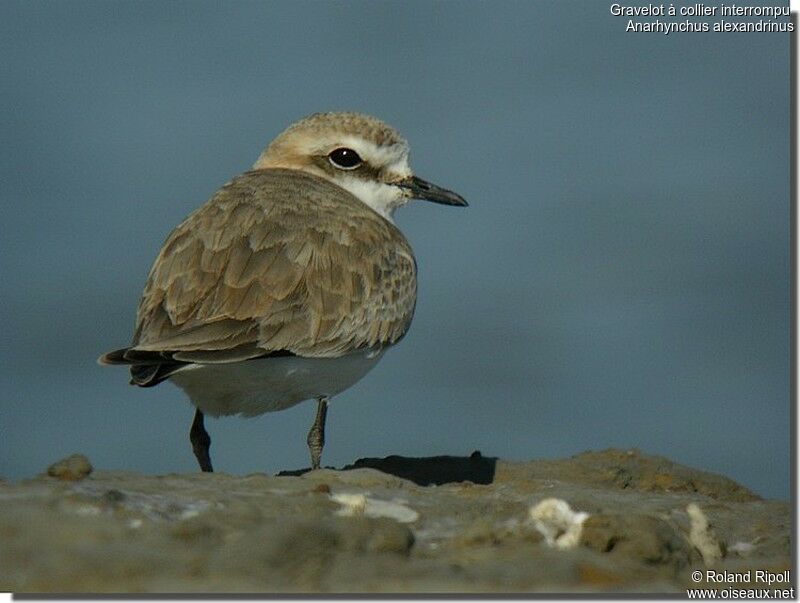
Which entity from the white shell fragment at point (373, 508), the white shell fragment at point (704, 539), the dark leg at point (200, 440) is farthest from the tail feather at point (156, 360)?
the white shell fragment at point (704, 539)

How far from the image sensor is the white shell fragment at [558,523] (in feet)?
14.7

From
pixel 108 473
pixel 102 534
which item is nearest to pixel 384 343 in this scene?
pixel 108 473

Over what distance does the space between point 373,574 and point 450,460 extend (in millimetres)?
3442

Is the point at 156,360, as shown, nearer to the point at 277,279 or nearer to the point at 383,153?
the point at 277,279

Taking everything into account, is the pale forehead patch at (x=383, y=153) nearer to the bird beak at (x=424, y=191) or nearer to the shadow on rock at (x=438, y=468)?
the bird beak at (x=424, y=191)

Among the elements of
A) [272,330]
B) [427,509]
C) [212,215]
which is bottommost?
[427,509]

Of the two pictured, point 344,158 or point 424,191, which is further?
point 424,191

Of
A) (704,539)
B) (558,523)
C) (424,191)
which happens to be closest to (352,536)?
(558,523)

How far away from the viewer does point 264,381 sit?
6.74m

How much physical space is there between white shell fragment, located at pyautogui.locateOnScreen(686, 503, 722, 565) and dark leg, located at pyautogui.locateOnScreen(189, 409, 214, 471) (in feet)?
10.3

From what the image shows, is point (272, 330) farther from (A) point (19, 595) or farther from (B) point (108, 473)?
(A) point (19, 595)

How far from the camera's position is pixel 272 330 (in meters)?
6.57

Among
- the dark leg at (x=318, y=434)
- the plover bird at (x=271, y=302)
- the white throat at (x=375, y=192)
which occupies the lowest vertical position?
the dark leg at (x=318, y=434)

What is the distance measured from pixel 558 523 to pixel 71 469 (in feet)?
6.16
